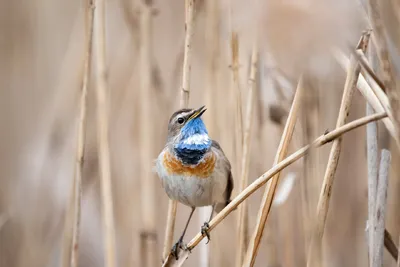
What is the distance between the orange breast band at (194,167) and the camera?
2.19 meters

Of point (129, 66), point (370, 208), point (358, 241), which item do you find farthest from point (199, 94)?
point (370, 208)

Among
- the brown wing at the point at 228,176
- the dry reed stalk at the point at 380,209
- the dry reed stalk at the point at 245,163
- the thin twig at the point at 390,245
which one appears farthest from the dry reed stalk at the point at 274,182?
the brown wing at the point at 228,176

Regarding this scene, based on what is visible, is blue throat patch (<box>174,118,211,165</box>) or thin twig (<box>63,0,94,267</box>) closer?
thin twig (<box>63,0,94,267</box>)

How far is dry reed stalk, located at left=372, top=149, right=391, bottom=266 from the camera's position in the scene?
1.75 metres

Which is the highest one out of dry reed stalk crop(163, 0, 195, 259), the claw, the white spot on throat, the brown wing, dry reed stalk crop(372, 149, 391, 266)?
dry reed stalk crop(163, 0, 195, 259)

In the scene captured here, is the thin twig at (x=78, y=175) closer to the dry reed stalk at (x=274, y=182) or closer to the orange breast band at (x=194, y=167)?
the orange breast band at (x=194, y=167)

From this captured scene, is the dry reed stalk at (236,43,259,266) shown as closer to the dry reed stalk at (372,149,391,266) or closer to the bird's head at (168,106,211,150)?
the bird's head at (168,106,211,150)

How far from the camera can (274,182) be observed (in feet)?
5.84

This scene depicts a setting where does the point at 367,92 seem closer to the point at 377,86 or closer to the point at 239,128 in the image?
the point at 377,86

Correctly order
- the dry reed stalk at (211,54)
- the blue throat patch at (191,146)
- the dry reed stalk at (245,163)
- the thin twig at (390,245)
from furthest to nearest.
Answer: the dry reed stalk at (211,54) < the blue throat patch at (191,146) < the dry reed stalk at (245,163) < the thin twig at (390,245)

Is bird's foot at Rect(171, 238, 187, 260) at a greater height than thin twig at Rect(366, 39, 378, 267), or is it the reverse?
thin twig at Rect(366, 39, 378, 267)

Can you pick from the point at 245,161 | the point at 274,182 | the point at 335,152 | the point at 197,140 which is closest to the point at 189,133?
the point at 197,140

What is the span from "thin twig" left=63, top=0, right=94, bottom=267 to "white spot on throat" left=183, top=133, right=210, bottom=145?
1.23ft

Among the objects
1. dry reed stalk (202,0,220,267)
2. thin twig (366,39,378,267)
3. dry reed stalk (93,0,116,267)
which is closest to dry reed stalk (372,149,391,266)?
thin twig (366,39,378,267)
